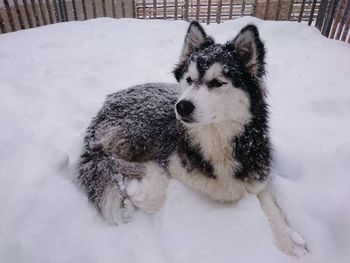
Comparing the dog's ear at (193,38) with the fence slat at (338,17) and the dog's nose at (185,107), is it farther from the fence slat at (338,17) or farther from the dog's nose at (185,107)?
the fence slat at (338,17)

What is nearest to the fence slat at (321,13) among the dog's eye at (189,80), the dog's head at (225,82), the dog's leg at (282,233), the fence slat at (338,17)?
the fence slat at (338,17)

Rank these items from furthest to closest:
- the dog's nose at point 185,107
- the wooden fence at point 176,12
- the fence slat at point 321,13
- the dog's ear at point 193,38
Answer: the fence slat at point 321,13 → the wooden fence at point 176,12 → the dog's ear at point 193,38 → the dog's nose at point 185,107

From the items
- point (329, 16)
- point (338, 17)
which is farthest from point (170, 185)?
point (329, 16)

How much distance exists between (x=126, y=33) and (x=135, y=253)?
17.0 ft

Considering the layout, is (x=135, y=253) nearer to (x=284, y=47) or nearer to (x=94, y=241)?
(x=94, y=241)

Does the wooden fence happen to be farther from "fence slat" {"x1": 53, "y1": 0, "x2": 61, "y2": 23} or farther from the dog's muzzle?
the dog's muzzle

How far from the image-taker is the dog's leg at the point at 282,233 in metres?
2.01

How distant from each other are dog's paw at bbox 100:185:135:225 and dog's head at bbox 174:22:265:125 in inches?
29.6

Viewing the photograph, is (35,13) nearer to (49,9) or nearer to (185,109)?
(49,9)

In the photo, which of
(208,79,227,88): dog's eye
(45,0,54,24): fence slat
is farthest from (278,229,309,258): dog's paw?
(45,0,54,24): fence slat

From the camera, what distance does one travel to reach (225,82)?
223 cm

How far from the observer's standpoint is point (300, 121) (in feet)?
11.2

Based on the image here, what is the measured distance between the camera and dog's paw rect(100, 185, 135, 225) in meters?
2.22

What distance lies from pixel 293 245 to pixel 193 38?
1711 mm
